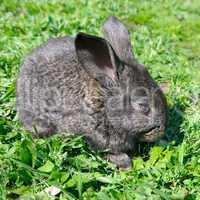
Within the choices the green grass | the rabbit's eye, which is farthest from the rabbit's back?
the rabbit's eye

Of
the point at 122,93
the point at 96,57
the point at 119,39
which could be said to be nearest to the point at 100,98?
the point at 122,93

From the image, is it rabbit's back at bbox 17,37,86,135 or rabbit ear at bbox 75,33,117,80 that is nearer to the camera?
rabbit ear at bbox 75,33,117,80

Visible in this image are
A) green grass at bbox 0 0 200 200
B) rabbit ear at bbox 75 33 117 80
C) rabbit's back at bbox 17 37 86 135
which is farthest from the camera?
rabbit's back at bbox 17 37 86 135

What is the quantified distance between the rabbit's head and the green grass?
1.05ft

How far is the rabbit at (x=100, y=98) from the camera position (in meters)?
4.82

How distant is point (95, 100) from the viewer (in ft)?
16.3

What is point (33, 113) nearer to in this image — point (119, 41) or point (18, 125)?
point (18, 125)

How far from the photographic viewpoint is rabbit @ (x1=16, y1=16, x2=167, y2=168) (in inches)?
190

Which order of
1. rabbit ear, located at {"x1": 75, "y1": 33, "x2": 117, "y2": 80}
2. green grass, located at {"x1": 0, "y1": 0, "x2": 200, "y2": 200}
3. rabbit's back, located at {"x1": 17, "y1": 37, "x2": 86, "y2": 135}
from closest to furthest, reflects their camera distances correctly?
green grass, located at {"x1": 0, "y1": 0, "x2": 200, "y2": 200}
rabbit ear, located at {"x1": 75, "y1": 33, "x2": 117, "y2": 80}
rabbit's back, located at {"x1": 17, "y1": 37, "x2": 86, "y2": 135}

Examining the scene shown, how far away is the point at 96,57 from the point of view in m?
4.87

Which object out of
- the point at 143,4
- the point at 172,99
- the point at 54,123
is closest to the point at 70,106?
the point at 54,123

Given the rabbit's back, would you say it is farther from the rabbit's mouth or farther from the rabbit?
the rabbit's mouth

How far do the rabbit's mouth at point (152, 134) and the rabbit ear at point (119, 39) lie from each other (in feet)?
2.10

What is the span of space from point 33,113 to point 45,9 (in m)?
3.71
